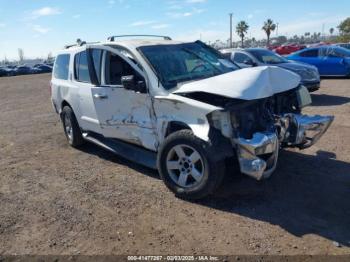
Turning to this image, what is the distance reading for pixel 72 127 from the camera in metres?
7.07

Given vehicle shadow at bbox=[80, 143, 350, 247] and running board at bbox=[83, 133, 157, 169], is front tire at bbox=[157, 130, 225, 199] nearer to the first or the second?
vehicle shadow at bbox=[80, 143, 350, 247]

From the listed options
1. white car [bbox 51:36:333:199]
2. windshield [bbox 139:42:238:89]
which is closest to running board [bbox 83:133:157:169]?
white car [bbox 51:36:333:199]

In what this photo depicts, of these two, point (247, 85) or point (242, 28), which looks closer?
point (247, 85)

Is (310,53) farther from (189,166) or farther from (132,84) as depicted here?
(189,166)

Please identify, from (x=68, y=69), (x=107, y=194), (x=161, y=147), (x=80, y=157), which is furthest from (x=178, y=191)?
(x=68, y=69)

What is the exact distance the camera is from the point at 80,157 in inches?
267

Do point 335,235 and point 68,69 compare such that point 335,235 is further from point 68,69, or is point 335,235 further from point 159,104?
point 68,69

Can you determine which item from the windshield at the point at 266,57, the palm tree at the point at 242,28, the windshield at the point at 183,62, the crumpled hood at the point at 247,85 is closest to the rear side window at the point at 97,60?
the windshield at the point at 183,62

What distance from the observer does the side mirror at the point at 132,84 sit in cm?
488

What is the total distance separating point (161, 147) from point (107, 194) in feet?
3.35

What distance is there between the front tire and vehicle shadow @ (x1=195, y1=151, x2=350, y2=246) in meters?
0.25

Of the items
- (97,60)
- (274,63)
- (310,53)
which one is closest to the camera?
(97,60)

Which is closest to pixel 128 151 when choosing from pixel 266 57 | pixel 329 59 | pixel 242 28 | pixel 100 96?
pixel 100 96

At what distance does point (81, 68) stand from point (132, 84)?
1.93m
